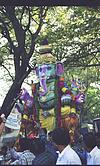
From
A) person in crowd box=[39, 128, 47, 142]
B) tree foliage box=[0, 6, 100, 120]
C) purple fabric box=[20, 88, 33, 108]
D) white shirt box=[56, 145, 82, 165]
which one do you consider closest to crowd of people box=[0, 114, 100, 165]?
white shirt box=[56, 145, 82, 165]

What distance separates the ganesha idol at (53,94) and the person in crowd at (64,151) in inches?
74.9

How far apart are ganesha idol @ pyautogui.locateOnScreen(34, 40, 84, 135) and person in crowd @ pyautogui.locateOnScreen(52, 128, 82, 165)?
1.90 meters

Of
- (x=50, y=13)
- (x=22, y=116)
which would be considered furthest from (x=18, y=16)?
(x=22, y=116)

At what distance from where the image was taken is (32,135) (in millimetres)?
7566

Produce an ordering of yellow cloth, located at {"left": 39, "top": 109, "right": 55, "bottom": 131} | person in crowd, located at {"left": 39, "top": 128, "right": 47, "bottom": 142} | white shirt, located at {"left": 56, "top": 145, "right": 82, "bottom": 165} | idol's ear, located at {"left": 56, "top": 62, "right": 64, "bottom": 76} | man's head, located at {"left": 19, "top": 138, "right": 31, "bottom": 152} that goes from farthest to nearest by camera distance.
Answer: person in crowd, located at {"left": 39, "top": 128, "right": 47, "bottom": 142} < yellow cloth, located at {"left": 39, "top": 109, "right": 55, "bottom": 131} < idol's ear, located at {"left": 56, "top": 62, "right": 64, "bottom": 76} < man's head, located at {"left": 19, "top": 138, "right": 31, "bottom": 152} < white shirt, located at {"left": 56, "top": 145, "right": 82, "bottom": 165}

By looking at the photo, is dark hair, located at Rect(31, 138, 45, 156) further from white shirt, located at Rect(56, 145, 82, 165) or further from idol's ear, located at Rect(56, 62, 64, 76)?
idol's ear, located at Rect(56, 62, 64, 76)

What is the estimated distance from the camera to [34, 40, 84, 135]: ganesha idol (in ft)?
22.1

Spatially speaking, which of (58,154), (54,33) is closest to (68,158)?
(58,154)

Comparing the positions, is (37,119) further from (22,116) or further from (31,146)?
(31,146)

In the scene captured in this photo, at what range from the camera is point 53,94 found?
6.79 m

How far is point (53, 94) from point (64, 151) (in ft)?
7.57

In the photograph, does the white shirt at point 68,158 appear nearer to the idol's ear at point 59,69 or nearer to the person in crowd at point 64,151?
the person in crowd at point 64,151

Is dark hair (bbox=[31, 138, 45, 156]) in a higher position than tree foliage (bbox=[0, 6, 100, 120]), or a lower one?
lower

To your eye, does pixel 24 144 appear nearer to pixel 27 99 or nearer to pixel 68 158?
pixel 27 99
